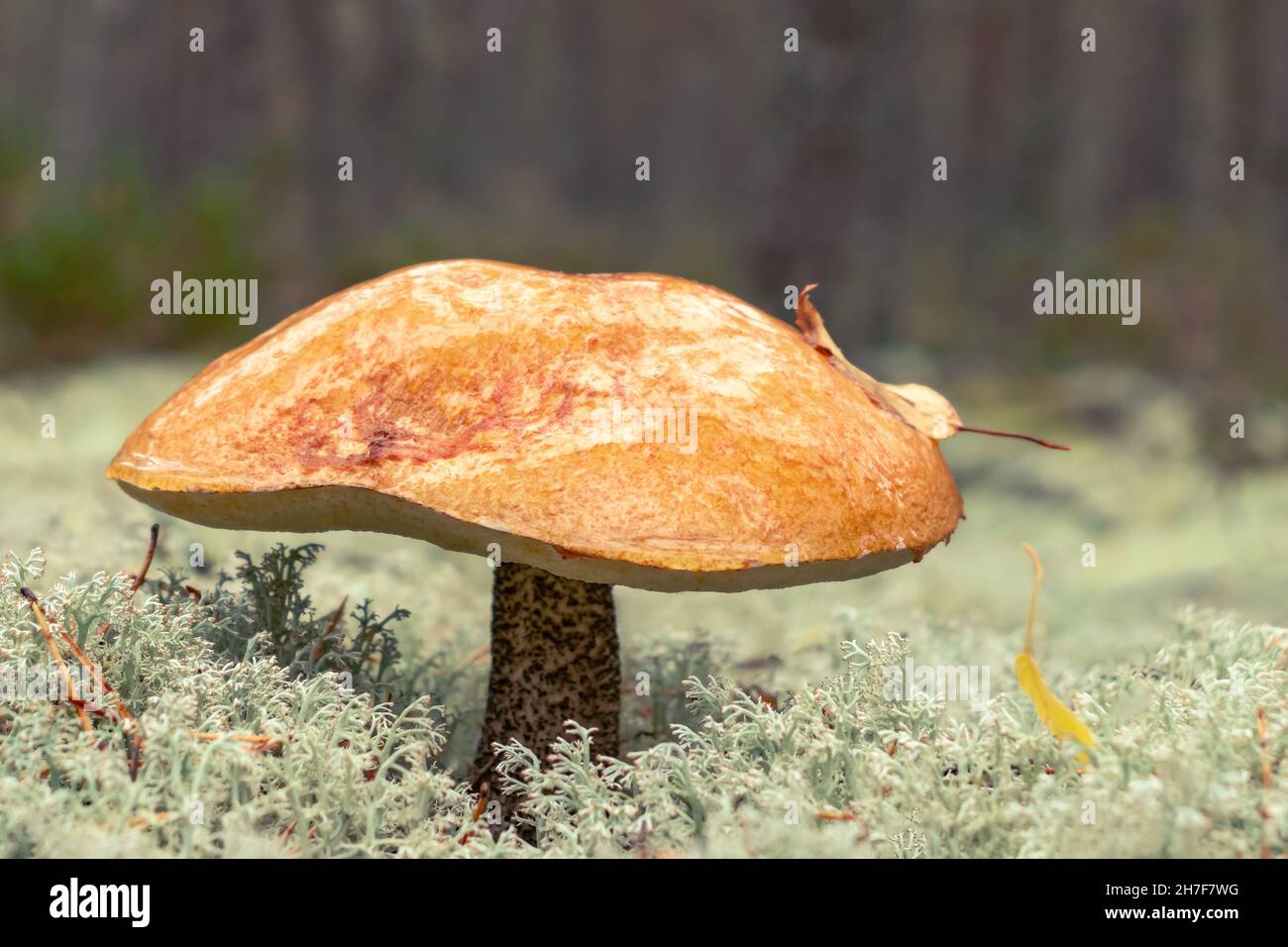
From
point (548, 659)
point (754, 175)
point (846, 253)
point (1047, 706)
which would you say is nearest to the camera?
point (1047, 706)

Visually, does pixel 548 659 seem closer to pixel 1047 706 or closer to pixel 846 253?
pixel 1047 706

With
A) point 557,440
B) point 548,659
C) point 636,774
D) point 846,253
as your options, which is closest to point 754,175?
point 846,253

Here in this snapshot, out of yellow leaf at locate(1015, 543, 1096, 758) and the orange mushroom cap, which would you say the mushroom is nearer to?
the orange mushroom cap

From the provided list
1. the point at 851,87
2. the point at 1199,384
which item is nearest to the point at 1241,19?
the point at 1199,384

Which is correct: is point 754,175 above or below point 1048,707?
above

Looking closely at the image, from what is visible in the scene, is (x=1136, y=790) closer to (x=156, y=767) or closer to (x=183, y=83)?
(x=156, y=767)

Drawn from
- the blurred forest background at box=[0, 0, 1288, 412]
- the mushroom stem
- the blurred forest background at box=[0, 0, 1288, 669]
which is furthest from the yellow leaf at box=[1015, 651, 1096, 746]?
the blurred forest background at box=[0, 0, 1288, 412]

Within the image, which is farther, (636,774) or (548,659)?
(548,659)
